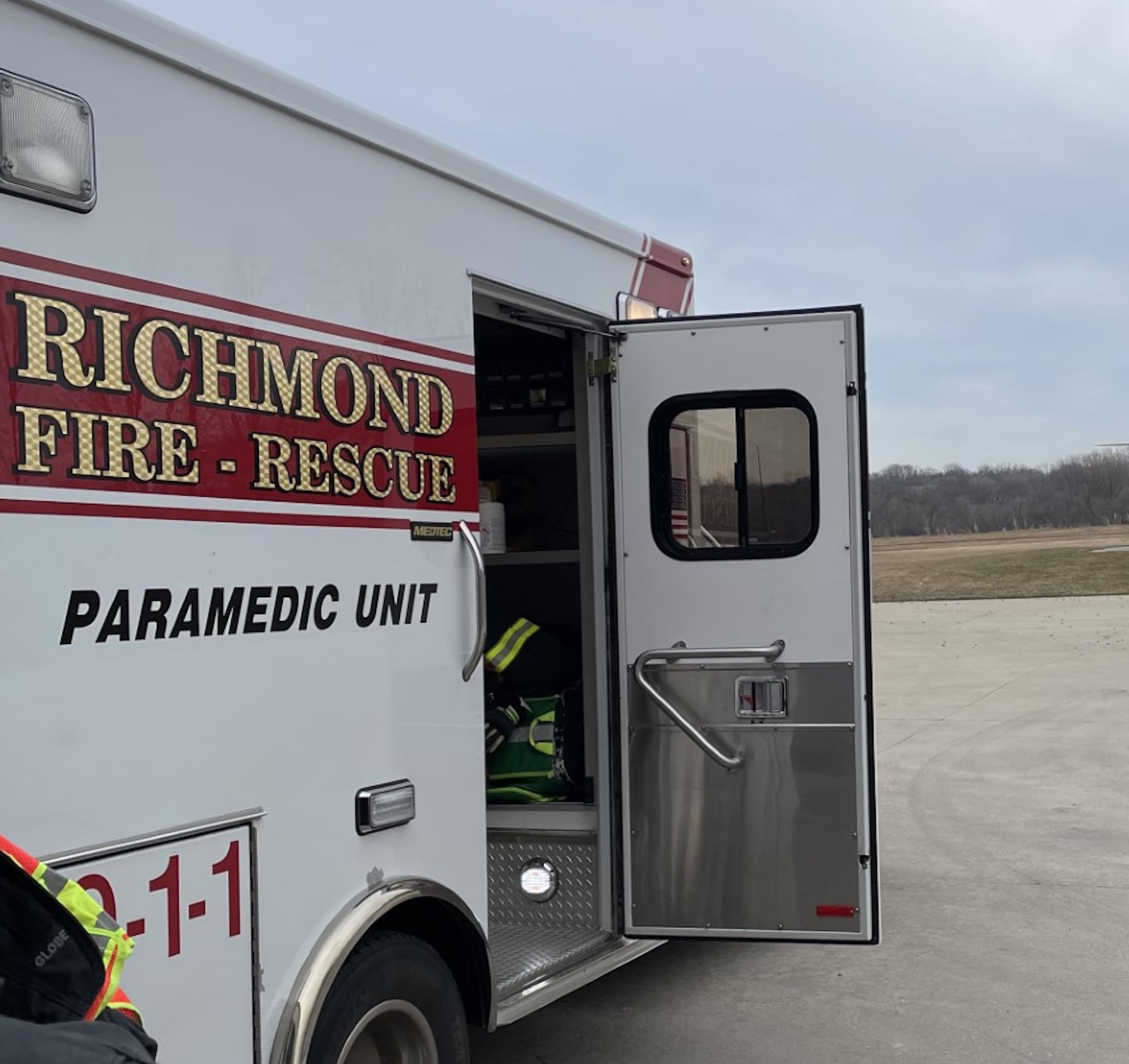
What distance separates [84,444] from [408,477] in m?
1.05

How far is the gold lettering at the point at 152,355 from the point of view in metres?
2.65

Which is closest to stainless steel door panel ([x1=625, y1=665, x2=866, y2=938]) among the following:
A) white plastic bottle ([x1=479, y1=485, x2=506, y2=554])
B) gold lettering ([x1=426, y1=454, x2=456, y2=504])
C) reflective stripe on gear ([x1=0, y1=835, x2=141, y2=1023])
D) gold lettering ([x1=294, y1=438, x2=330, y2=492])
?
white plastic bottle ([x1=479, y1=485, x2=506, y2=554])

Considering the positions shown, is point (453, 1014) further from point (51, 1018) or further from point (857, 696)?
point (51, 1018)

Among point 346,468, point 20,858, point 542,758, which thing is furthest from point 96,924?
point 542,758

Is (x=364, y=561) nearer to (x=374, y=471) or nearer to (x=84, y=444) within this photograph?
(x=374, y=471)

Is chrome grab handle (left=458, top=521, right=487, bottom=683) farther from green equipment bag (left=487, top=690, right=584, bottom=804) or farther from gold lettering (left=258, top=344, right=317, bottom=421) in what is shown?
green equipment bag (left=487, top=690, right=584, bottom=804)

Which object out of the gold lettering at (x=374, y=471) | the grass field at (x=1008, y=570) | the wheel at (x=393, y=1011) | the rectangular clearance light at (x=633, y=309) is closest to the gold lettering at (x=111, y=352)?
the gold lettering at (x=374, y=471)

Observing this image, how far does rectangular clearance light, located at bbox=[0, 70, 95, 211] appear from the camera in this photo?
2426mm

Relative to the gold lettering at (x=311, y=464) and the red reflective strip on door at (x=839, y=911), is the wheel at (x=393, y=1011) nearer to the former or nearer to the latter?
the gold lettering at (x=311, y=464)

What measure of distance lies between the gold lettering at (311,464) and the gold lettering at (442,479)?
1.37 feet

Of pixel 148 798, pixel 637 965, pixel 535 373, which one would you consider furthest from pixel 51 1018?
pixel 637 965

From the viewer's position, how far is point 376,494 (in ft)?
10.9

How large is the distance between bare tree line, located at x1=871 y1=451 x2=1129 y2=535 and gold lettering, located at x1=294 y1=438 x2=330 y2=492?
55.9 m

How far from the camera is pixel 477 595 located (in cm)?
366
